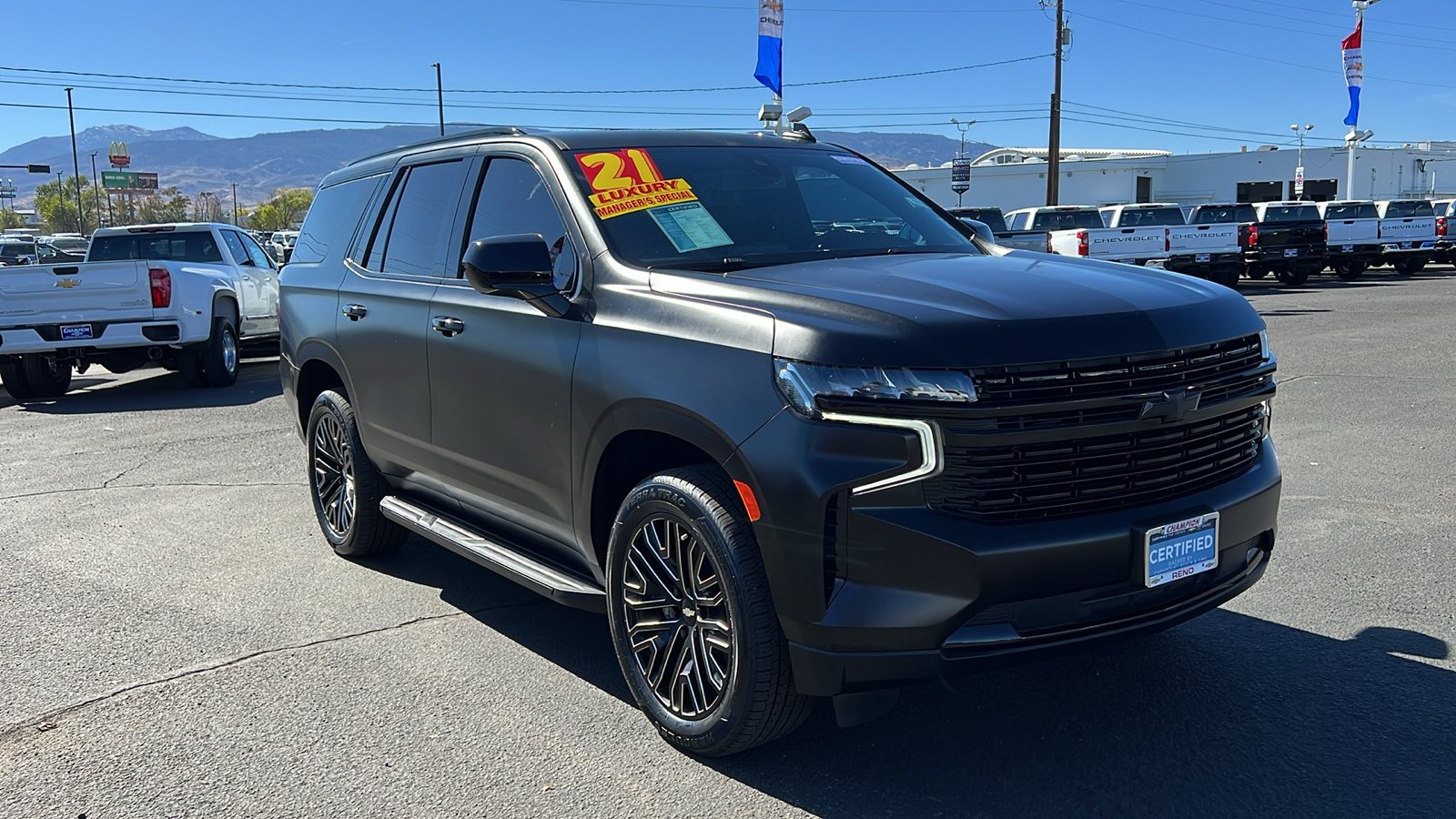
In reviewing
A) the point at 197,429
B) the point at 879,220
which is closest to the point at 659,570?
the point at 879,220

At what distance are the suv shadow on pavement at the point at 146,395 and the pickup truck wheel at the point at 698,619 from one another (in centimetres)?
918

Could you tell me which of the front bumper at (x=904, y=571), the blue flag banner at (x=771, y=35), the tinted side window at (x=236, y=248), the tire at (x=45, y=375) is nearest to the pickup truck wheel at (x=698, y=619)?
the front bumper at (x=904, y=571)

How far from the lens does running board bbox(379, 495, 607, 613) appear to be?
3984 mm

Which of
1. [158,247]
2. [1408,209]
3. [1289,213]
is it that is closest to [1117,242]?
[1289,213]

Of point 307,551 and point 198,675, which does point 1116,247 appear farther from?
point 198,675

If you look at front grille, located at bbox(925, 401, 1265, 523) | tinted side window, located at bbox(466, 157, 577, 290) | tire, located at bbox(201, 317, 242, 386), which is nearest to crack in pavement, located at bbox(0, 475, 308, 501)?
tinted side window, located at bbox(466, 157, 577, 290)

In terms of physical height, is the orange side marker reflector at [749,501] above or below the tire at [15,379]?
above

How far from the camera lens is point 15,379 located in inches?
492

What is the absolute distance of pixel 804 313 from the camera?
318 centimetres

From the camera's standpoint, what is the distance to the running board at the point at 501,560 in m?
3.98

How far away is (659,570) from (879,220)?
5.78ft

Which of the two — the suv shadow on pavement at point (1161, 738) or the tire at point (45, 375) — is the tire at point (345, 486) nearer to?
the suv shadow on pavement at point (1161, 738)

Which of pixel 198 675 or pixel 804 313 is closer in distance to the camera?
pixel 804 313

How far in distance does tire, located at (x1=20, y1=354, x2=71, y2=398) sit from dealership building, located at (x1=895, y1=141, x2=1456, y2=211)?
62.5m
